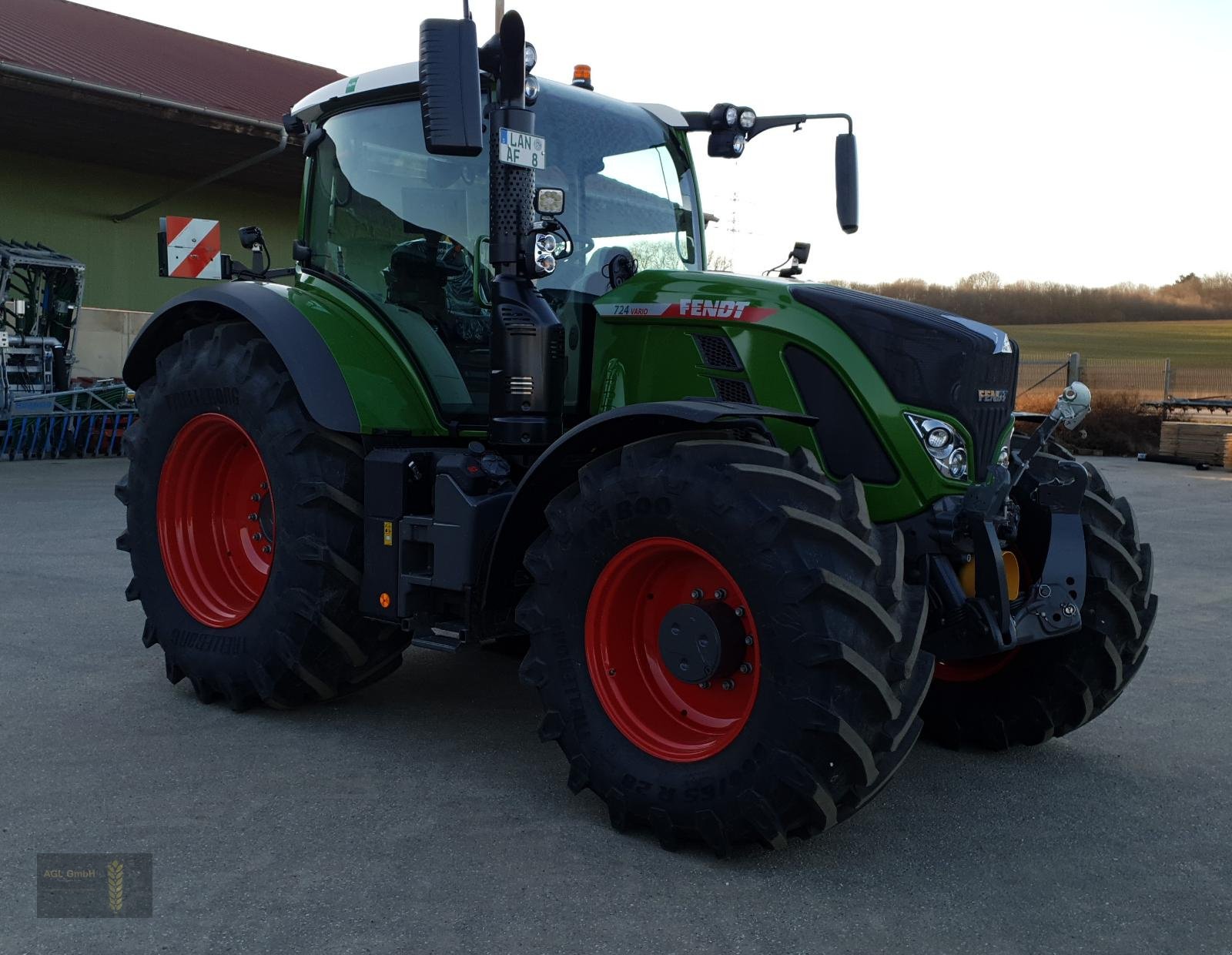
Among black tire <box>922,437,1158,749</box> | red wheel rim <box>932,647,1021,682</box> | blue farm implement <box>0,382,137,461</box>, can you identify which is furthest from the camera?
blue farm implement <box>0,382,137,461</box>

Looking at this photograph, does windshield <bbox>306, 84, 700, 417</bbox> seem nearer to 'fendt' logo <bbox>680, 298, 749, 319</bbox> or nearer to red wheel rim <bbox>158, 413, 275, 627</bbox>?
'fendt' logo <bbox>680, 298, 749, 319</bbox>

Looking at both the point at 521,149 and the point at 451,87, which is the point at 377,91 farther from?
the point at 451,87

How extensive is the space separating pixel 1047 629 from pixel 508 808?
1780mm

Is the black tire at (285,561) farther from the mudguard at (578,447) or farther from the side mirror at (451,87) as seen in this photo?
the side mirror at (451,87)

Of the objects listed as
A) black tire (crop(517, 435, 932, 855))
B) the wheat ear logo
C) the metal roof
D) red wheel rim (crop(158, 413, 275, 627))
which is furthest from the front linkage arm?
the metal roof

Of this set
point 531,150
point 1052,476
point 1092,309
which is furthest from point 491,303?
point 1092,309

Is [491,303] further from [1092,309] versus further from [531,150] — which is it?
[1092,309]

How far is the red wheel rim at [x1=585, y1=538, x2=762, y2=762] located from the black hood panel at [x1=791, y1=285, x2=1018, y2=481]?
2.77 ft

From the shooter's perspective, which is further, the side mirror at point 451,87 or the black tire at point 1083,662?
the black tire at point 1083,662

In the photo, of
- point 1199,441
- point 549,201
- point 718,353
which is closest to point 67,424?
point 549,201

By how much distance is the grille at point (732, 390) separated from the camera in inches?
155

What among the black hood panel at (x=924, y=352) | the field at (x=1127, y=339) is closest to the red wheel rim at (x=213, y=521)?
the black hood panel at (x=924, y=352)

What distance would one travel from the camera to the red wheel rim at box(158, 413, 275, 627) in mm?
5168

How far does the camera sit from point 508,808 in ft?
12.6
